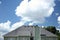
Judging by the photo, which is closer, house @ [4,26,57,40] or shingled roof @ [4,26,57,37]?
house @ [4,26,57,40]

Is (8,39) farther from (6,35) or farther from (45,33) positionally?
(45,33)

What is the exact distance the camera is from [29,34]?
43.2 m

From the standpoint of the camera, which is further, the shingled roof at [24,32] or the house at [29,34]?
the shingled roof at [24,32]

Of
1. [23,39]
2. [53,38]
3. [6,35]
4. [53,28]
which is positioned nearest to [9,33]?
[6,35]

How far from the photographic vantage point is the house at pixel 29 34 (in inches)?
1665

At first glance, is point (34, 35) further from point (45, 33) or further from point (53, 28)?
point (53, 28)

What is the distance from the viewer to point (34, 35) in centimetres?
4262

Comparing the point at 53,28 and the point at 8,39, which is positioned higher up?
the point at 53,28

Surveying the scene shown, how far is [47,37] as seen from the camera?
44000 millimetres

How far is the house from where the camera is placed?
4228cm

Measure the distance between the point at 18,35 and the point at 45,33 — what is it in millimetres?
6050

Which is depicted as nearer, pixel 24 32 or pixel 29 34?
pixel 29 34

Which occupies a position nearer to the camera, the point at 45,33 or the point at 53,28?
the point at 45,33

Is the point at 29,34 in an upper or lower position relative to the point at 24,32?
lower
